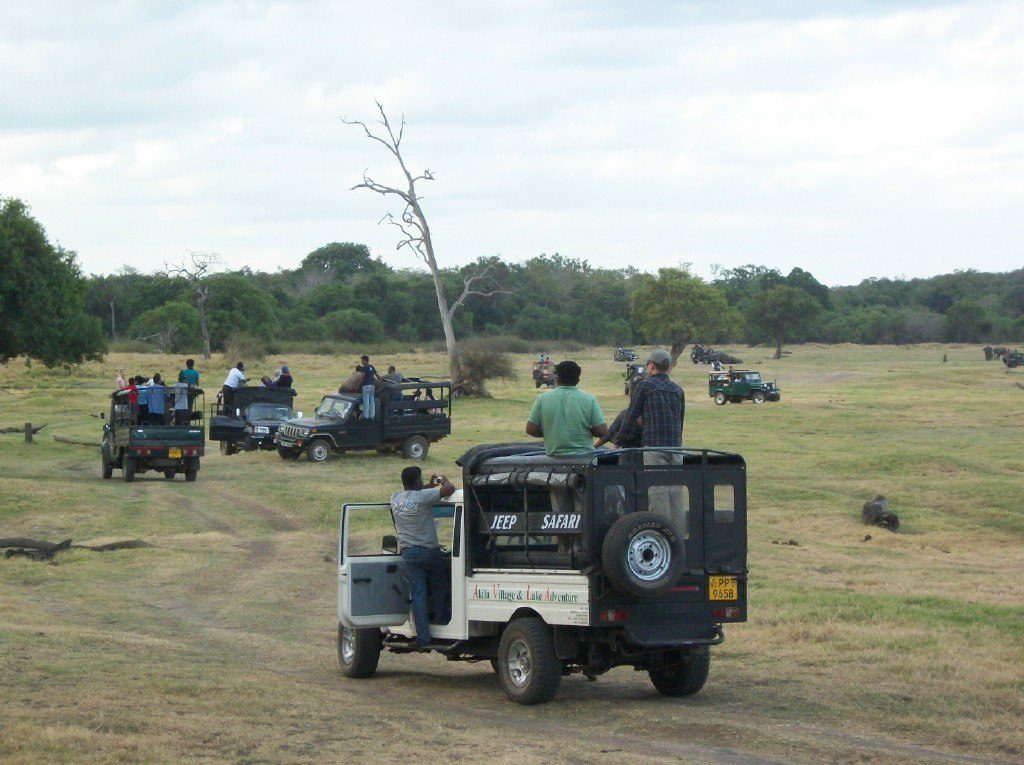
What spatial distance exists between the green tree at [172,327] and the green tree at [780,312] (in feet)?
140

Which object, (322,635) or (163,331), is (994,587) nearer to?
(322,635)

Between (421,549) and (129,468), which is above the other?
(421,549)

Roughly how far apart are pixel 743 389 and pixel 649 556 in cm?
4749

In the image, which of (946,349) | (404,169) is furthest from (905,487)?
(946,349)

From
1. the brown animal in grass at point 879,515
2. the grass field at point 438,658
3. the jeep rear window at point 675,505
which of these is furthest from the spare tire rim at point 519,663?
the brown animal in grass at point 879,515

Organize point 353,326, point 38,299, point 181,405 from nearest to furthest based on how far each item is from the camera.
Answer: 1. point 181,405
2. point 38,299
3. point 353,326

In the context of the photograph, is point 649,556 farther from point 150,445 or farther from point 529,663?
point 150,445

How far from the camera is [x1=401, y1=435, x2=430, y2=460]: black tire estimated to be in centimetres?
3269

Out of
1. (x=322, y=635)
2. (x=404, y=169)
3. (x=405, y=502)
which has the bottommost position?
(x=322, y=635)

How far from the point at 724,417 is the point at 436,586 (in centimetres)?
3856

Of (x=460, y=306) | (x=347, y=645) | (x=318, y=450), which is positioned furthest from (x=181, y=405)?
(x=460, y=306)

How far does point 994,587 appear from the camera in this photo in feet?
53.2

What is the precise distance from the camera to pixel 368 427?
32406 millimetres

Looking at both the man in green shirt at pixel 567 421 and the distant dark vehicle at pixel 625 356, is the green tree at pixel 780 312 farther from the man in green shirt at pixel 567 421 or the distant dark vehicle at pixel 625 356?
the man in green shirt at pixel 567 421
